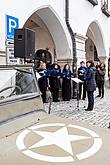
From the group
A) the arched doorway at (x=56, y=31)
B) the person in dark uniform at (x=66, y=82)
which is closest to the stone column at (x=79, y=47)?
the arched doorway at (x=56, y=31)

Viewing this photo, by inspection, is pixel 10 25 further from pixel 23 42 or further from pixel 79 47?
pixel 79 47

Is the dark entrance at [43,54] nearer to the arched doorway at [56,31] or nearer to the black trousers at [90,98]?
the arched doorway at [56,31]

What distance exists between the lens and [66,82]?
430 inches

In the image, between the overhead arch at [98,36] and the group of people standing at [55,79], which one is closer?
the group of people standing at [55,79]

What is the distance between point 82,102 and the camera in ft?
34.8

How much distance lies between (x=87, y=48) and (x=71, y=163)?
20.6m

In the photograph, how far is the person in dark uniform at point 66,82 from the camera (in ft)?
35.4

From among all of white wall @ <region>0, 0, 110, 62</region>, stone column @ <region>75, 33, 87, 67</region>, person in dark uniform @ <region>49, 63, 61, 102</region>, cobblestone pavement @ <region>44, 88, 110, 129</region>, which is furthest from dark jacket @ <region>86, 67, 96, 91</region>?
stone column @ <region>75, 33, 87, 67</region>

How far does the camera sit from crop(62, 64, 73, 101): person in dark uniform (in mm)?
10805

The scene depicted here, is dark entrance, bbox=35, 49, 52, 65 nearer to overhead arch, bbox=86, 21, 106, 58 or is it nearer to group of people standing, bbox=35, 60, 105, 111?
overhead arch, bbox=86, 21, 106, 58

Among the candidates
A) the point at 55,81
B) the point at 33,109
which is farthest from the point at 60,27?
the point at 33,109

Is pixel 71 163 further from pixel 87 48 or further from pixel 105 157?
pixel 87 48

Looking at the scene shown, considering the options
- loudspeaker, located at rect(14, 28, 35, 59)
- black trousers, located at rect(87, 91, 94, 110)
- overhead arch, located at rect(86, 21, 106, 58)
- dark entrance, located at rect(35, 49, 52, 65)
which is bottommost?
black trousers, located at rect(87, 91, 94, 110)

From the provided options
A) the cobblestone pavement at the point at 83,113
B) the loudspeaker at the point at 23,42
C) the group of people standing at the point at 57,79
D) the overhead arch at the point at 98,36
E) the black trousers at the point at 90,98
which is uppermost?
the overhead arch at the point at 98,36
